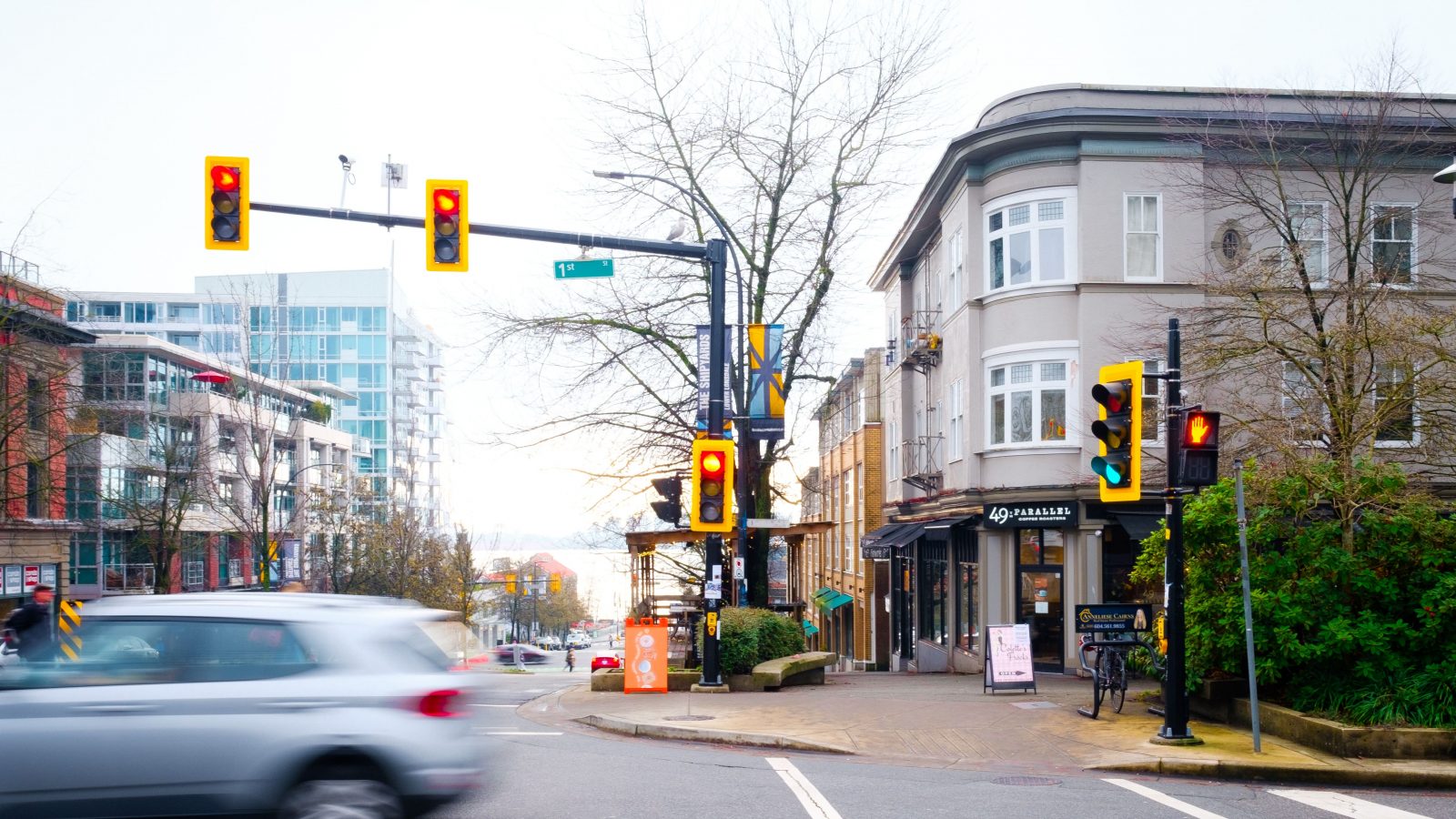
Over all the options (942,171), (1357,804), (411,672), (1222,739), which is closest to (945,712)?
(1222,739)

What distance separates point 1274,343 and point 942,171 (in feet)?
36.6

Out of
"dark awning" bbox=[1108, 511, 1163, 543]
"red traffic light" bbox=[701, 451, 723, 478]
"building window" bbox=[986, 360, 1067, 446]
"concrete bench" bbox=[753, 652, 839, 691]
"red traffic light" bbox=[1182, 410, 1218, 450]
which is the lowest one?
"concrete bench" bbox=[753, 652, 839, 691]

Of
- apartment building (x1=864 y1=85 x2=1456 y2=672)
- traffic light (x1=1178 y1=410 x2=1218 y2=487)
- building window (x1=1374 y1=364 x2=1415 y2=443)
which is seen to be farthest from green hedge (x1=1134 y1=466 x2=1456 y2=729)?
apartment building (x1=864 y1=85 x2=1456 y2=672)

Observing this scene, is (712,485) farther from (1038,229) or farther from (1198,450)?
(1038,229)

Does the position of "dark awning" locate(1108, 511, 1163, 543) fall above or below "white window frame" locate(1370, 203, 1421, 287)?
below

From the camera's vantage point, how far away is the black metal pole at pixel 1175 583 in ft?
40.7

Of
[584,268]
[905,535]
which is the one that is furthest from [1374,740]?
[905,535]

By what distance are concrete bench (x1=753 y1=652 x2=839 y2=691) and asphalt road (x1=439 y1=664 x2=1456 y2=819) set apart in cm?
710

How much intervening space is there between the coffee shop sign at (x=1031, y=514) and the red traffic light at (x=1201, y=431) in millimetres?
12778

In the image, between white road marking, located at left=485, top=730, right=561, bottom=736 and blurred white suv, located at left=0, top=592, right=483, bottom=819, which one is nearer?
blurred white suv, located at left=0, top=592, right=483, bottom=819

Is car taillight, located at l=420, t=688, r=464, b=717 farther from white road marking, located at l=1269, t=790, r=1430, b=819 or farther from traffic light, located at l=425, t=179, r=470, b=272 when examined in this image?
traffic light, located at l=425, t=179, r=470, b=272

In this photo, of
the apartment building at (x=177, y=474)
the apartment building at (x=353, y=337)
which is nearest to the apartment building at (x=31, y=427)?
the apartment building at (x=177, y=474)

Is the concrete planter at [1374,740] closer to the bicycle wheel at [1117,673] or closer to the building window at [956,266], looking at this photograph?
the bicycle wheel at [1117,673]

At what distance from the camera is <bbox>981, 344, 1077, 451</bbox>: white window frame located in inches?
981
